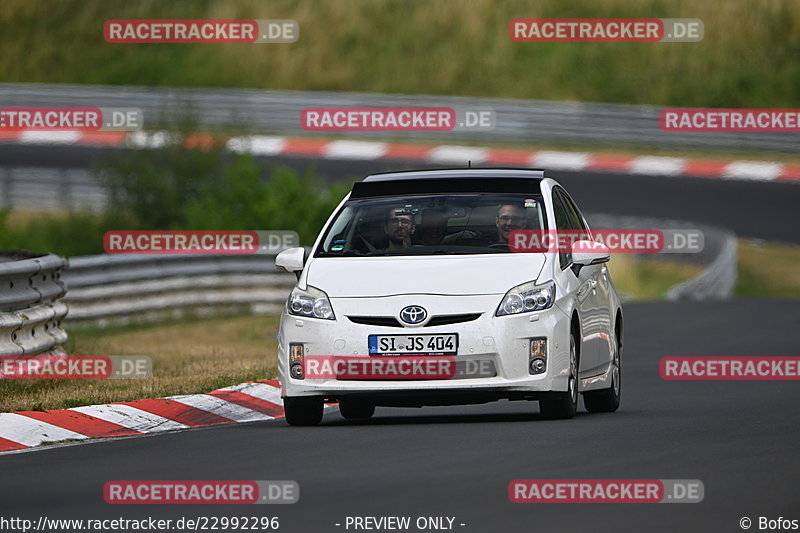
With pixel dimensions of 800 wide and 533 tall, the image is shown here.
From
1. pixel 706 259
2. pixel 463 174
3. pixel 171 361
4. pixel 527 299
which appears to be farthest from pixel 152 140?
pixel 527 299

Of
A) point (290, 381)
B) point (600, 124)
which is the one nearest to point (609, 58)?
point (600, 124)

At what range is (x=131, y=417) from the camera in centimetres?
1221

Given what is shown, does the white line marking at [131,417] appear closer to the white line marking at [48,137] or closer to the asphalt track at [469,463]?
the asphalt track at [469,463]

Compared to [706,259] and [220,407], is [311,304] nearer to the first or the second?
[220,407]

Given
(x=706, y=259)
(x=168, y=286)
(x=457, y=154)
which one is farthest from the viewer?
(x=457, y=154)

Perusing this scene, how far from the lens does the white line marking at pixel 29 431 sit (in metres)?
11.3

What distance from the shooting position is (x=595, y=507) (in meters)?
8.18

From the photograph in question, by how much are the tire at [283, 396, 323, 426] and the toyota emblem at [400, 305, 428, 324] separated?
904 mm

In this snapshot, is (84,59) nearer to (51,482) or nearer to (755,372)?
(755,372)

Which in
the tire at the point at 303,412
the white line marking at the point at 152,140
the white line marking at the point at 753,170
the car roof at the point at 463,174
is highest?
the white line marking at the point at 152,140

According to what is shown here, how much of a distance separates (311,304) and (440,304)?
2.88ft

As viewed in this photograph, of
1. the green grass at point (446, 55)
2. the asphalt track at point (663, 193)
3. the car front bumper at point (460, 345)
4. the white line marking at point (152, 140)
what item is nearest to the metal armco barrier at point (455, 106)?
the asphalt track at point (663, 193)

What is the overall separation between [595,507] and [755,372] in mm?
9018

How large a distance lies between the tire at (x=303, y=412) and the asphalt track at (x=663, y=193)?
2167 centimetres
